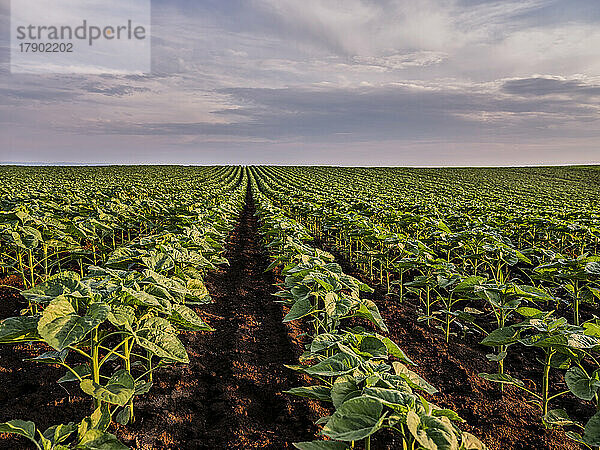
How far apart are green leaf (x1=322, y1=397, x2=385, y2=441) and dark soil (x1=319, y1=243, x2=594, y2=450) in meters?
1.82

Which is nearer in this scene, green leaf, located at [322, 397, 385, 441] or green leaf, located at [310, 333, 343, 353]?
green leaf, located at [322, 397, 385, 441]

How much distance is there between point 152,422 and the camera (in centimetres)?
342

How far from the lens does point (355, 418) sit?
1790 millimetres

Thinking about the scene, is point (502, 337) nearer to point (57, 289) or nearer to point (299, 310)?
point (299, 310)

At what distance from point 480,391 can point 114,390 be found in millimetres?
3527

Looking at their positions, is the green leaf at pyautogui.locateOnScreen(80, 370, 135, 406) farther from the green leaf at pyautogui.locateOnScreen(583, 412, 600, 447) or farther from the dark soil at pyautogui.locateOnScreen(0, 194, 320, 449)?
the green leaf at pyautogui.locateOnScreen(583, 412, 600, 447)

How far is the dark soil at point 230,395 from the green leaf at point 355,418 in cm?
170

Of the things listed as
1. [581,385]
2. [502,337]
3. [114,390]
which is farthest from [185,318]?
[581,385]

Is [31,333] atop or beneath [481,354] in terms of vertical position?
atop

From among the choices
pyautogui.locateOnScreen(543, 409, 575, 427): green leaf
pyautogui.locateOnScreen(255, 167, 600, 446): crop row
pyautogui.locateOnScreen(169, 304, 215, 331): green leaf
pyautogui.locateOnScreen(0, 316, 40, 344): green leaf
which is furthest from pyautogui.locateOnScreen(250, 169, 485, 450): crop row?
pyautogui.locateOnScreen(0, 316, 40, 344): green leaf

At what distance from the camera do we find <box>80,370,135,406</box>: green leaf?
8.39ft

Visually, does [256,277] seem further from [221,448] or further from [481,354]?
[221,448]

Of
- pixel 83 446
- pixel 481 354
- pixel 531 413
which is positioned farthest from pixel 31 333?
pixel 481 354

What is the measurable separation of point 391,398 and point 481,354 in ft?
12.6
